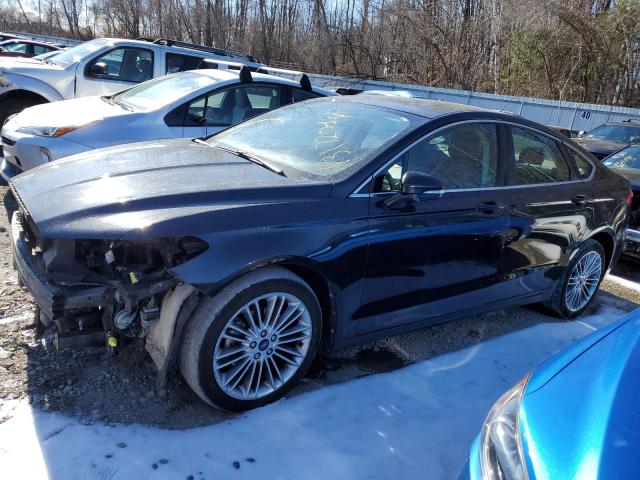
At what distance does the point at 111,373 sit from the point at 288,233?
51.8 inches

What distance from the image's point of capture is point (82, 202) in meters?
2.70

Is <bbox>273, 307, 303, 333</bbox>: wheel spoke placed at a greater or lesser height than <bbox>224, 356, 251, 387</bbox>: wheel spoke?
greater

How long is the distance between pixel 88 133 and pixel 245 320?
3.58 m

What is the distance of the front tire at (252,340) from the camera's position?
2701mm

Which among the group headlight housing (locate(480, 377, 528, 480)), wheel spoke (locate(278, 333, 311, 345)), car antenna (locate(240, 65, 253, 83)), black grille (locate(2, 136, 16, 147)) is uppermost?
car antenna (locate(240, 65, 253, 83))

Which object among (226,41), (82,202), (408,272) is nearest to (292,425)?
(408,272)

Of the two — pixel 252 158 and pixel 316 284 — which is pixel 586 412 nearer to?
pixel 316 284

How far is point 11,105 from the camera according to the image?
25.7 ft

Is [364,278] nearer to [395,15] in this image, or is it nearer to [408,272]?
[408,272]

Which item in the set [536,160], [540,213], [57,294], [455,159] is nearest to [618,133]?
[536,160]

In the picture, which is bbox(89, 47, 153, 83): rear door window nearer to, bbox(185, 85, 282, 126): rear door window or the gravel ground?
bbox(185, 85, 282, 126): rear door window

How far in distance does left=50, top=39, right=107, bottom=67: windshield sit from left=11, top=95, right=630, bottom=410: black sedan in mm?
5543

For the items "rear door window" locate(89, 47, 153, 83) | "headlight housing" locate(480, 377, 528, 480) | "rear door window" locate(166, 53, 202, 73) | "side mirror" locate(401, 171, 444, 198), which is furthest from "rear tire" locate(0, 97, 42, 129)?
"headlight housing" locate(480, 377, 528, 480)

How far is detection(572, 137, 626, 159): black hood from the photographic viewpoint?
35.5 ft
